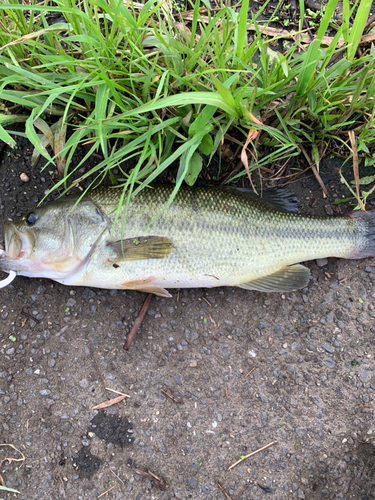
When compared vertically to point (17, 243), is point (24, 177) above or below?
above

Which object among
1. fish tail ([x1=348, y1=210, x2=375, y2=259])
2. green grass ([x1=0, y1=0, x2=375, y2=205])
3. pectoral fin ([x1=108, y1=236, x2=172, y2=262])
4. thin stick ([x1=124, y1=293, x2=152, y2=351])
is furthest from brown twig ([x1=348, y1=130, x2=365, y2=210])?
thin stick ([x1=124, y1=293, x2=152, y2=351])

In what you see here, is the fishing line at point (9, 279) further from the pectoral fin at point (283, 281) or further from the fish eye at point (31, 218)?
the pectoral fin at point (283, 281)

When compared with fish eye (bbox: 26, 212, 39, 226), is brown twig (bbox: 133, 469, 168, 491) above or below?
below

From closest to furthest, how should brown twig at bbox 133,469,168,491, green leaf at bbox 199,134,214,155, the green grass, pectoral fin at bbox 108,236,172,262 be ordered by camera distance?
the green grass
green leaf at bbox 199,134,214,155
pectoral fin at bbox 108,236,172,262
brown twig at bbox 133,469,168,491

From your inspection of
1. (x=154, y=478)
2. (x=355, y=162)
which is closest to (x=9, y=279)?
(x=154, y=478)

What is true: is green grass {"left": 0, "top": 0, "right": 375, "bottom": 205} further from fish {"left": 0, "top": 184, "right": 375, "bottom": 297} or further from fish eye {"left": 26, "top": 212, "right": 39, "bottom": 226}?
fish eye {"left": 26, "top": 212, "right": 39, "bottom": 226}

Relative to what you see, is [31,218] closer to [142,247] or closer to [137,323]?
[142,247]

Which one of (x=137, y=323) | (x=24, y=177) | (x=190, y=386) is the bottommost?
(x=190, y=386)

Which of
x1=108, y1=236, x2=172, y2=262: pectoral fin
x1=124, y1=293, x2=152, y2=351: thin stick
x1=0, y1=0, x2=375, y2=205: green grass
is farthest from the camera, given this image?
x1=124, y1=293, x2=152, y2=351: thin stick

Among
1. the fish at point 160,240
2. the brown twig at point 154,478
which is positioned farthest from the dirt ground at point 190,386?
the fish at point 160,240
